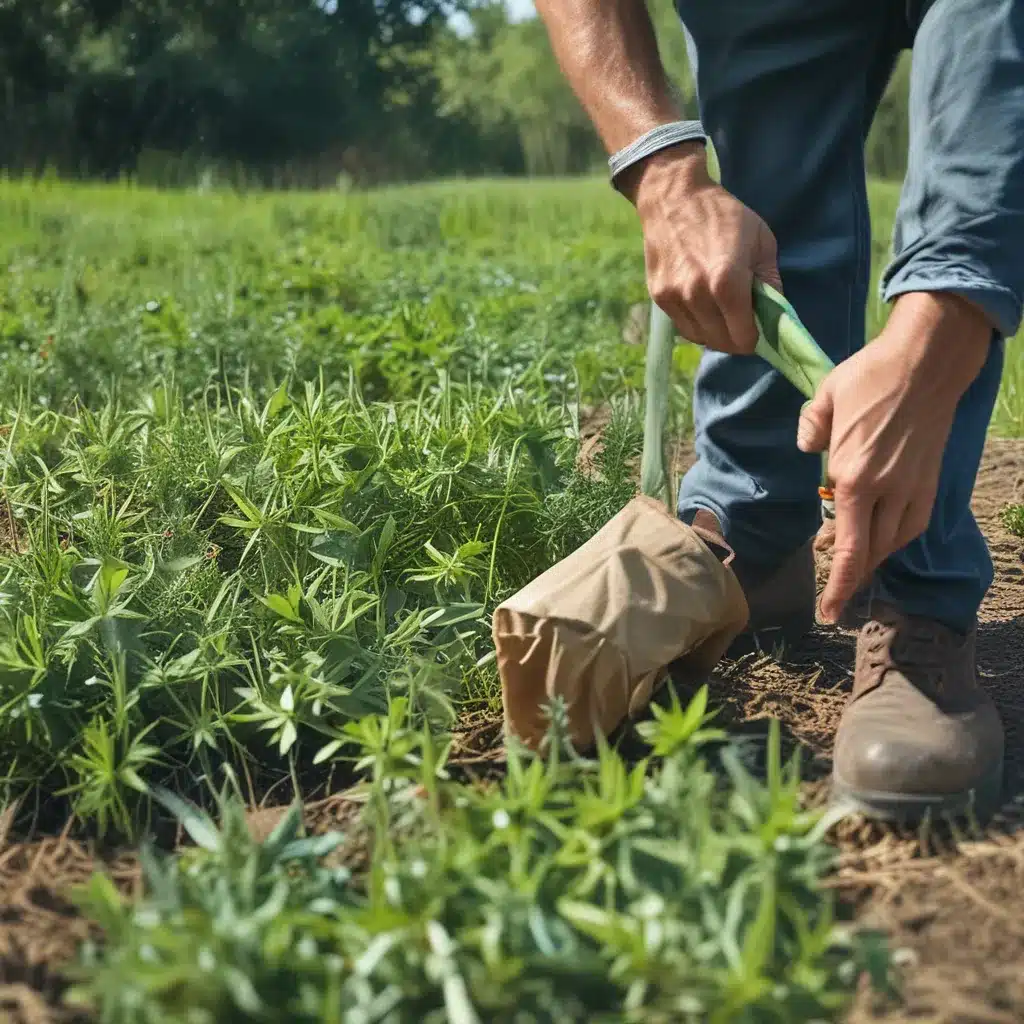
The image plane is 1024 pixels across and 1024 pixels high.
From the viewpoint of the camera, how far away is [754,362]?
2043 mm

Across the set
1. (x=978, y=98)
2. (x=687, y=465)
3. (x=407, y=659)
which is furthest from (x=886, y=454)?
(x=687, y=465)

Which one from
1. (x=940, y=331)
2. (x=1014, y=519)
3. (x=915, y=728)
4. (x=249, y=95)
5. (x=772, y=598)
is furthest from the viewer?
(x=249, y=95)

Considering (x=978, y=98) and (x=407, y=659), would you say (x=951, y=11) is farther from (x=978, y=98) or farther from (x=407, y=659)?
(x=407, y=659)

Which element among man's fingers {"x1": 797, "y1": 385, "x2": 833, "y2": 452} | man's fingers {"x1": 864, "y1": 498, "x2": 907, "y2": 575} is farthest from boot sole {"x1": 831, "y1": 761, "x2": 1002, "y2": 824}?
man's fingers {"x1": 797, "y1": 385, "x2": 833, "y2": 452}

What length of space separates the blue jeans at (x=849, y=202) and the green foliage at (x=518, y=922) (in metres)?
0.63

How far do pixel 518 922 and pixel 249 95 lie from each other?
27417 millimetres

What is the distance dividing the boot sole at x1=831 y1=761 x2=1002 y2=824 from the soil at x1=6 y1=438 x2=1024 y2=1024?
2 centimetres

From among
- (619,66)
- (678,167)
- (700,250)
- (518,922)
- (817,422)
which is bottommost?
(518,922)

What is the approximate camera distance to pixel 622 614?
1636mm

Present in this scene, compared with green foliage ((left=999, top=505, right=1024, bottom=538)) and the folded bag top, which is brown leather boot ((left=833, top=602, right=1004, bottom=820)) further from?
green foliage ((left=999, top=505, right=1024, bottom=538))

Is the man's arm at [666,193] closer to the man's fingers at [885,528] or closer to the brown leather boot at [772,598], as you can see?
the man's fingers at [885,528]

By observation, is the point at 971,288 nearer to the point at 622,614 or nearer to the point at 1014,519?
the point at 622,614

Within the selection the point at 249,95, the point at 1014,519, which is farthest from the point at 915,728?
the point at 249,95

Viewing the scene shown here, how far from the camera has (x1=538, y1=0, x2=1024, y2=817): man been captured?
4.71ft
